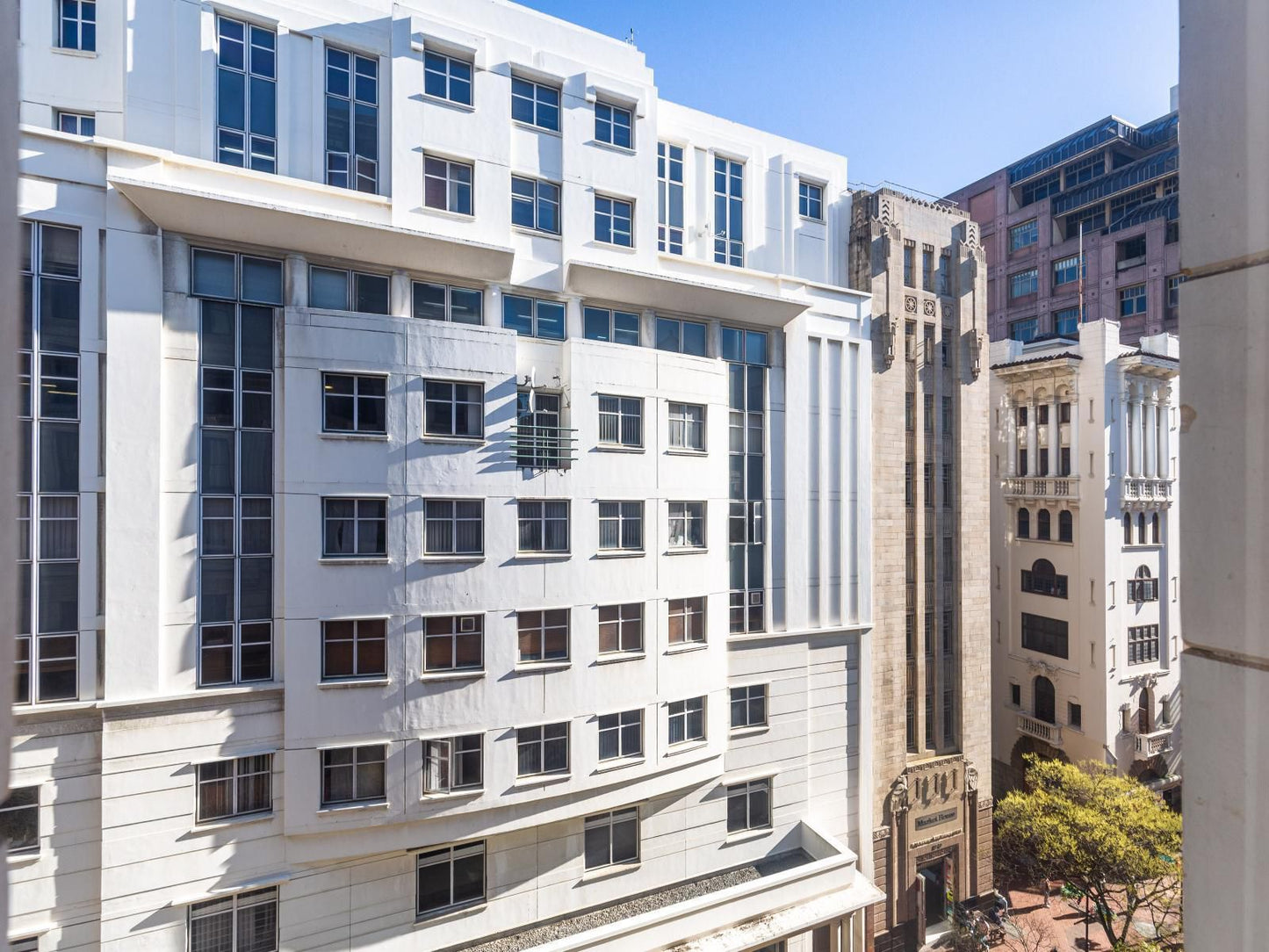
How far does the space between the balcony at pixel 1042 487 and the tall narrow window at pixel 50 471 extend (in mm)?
33289

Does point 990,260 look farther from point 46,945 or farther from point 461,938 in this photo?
point 46,945

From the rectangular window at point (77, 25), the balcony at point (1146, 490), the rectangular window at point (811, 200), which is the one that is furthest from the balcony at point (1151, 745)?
the rectangular window at point (77, 25)

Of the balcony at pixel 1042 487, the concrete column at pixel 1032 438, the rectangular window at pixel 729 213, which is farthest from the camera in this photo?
the concrete column at pixel 1032 438

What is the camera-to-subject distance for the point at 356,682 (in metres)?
12.6

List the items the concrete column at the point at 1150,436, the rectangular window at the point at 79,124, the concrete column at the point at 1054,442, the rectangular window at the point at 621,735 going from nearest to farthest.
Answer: the rectangular window at the point at 79,124
the rectangular window at the point at 621,735
the concrete column at the point at 1150,436
the concrete column at the point at 1054,442

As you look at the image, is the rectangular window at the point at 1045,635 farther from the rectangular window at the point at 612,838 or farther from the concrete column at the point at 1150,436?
the rectangular window at the point at 612,838

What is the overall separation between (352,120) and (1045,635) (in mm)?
32672

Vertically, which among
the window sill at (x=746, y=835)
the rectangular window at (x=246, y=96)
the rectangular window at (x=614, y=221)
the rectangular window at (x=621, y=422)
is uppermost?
the rectangular window at (x=246, y=96)

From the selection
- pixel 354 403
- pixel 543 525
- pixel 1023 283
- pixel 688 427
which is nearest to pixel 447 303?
pixel 354 403

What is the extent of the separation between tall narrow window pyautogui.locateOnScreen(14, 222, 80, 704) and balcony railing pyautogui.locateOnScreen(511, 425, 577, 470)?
843cm

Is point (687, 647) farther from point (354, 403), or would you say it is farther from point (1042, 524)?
point (1042, 524)

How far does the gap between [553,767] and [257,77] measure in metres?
17.0

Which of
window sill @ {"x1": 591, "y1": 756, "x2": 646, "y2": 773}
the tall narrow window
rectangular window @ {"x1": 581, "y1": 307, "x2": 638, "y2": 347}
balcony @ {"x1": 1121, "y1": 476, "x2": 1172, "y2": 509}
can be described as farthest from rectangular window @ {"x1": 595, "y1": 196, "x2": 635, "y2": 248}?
balcony @ {"x1": 1121, "y1": 476, "x2": 1172, "y2": 509}

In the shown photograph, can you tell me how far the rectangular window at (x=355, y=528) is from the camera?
41.5 feet
